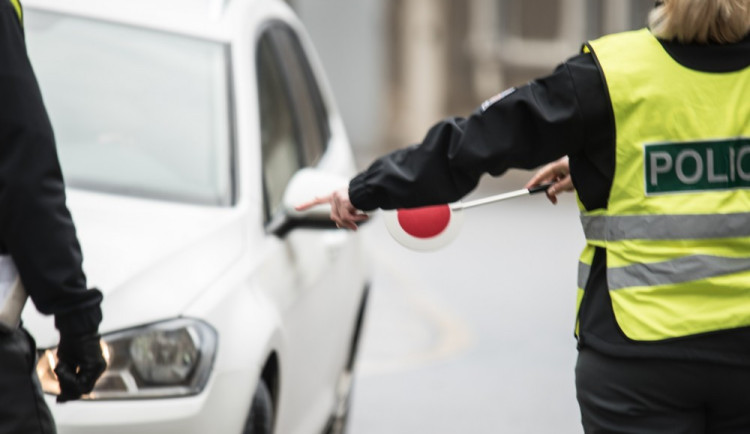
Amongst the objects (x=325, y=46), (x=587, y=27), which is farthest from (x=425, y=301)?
(x=325, y=46)

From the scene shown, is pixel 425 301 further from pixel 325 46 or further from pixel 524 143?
pixel 325 46

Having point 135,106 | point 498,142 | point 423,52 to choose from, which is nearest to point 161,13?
point 135,106

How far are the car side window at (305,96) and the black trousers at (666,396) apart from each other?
2.83 metres

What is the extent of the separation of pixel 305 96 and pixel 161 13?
3.61ft

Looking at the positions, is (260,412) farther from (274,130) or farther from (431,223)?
(274,130)

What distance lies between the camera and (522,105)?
3199mm

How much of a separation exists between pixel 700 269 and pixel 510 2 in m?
22.9

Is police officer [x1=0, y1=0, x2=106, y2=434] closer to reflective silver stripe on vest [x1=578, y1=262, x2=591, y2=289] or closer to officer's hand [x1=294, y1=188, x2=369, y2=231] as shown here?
officer's hand [x1=294, y1=188, x2=369, y2=231]

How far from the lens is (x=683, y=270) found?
Answer: 3.15m

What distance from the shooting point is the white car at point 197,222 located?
4062mm

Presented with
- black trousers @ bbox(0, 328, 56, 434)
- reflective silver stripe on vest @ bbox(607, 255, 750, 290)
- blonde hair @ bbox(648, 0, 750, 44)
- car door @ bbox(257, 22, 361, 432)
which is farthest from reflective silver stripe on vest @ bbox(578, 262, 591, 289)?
car door @ bbox(257, 22, 361, 432)

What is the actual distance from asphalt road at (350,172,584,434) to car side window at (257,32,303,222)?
160 centimetres

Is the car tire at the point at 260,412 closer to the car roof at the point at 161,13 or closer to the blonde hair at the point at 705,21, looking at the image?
the car roof at the point at 161,13

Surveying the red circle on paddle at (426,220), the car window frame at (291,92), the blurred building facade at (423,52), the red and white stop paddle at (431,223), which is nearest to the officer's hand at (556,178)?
the red and white stop paddle at (431,223)
